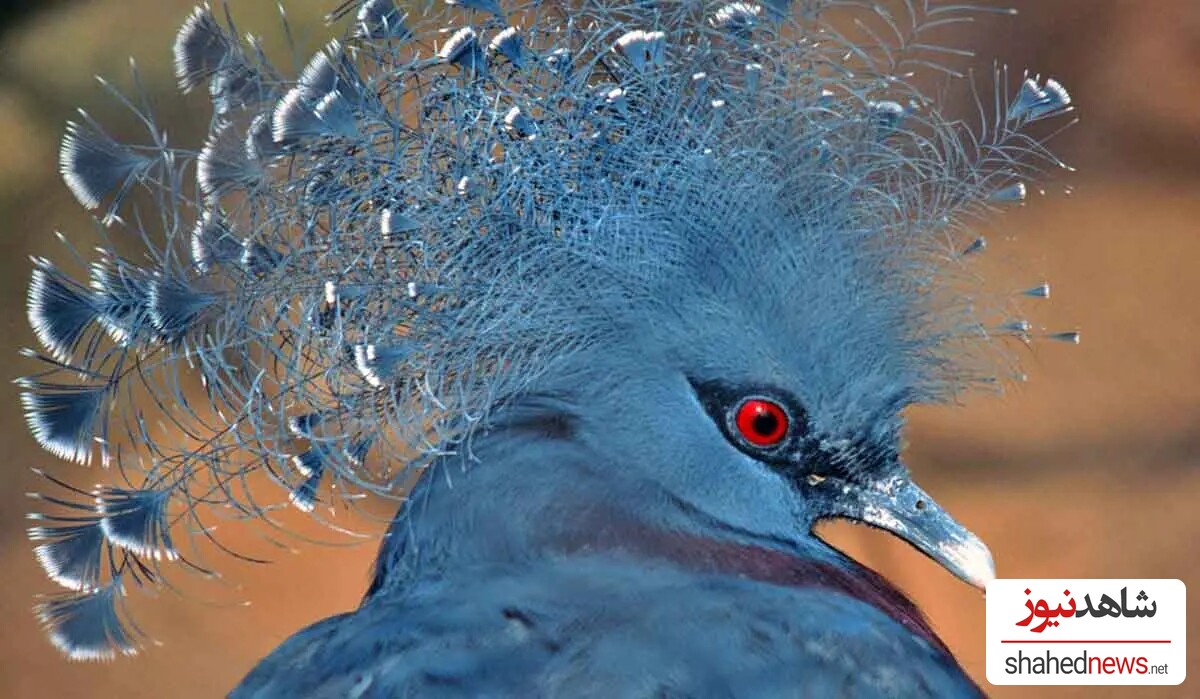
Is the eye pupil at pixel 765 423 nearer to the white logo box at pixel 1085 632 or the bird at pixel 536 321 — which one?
the bird at pixel 536 321

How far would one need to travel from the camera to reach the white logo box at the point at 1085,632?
266cm

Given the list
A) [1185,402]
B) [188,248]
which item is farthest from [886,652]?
[1185,402]

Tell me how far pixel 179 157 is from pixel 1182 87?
2.14 meters

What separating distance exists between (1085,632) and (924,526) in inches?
60.3

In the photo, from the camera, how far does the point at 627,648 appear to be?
1.14m

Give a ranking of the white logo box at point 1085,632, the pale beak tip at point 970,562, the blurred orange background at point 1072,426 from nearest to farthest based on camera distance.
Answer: the pale beak tip at point 970,562 < the white logo box at point 1085,632 < the blurred orange background at point 1072,426

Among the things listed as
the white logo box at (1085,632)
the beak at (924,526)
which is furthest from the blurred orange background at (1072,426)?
the beak at (924,526)

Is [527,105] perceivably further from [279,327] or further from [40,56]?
[40,56]

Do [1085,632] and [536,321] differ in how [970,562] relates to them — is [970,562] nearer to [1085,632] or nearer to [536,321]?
[536,321]

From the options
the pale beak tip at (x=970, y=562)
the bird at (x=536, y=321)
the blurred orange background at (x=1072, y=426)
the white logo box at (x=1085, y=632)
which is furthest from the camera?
the blurred orange background at (x=1072, y=426)

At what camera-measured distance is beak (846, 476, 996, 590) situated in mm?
1351

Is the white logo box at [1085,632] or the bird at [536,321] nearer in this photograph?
the bird at [536,321]

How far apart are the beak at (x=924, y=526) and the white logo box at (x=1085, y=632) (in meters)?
1.34

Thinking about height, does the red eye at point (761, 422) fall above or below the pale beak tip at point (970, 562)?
above
